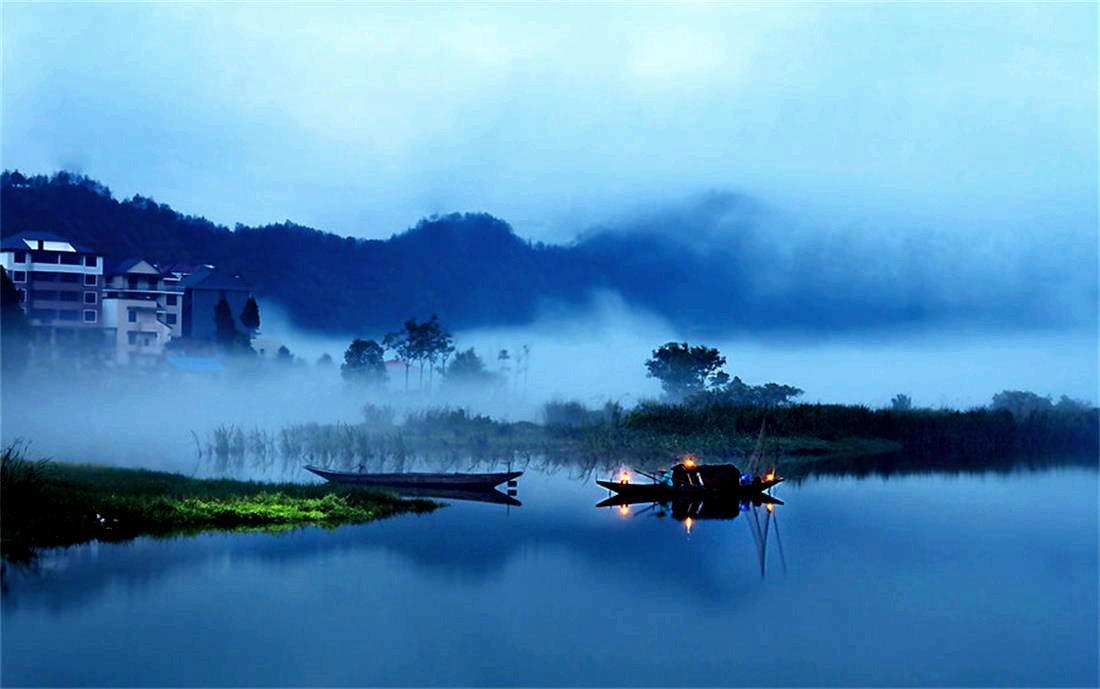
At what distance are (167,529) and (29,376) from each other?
2013 centimetres

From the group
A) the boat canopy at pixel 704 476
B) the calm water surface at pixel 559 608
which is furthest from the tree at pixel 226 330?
the calm water surface at pixel 559 608

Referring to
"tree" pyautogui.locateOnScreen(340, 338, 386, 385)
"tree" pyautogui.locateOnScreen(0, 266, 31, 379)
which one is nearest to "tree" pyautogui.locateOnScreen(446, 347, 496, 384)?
"tree" pyautogui.locateOnScreen(340, 338, 386, 385)

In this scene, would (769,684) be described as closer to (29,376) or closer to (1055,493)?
(1055,493)

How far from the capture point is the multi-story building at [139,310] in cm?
3416

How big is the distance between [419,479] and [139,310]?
1643cm

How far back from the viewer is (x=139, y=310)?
34.8m

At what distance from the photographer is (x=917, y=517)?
21047 mm

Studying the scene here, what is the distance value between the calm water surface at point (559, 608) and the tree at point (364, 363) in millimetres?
21377

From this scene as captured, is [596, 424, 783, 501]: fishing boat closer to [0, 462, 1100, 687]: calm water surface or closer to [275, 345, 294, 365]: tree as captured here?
[0, 462, 1100, 687]: calm water surface

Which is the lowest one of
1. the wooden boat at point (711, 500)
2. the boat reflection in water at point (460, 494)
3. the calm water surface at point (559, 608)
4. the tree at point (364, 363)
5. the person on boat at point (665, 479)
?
the calm water surface at point (559, 608)

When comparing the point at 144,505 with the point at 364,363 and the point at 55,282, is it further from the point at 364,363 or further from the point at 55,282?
the point at 364,363

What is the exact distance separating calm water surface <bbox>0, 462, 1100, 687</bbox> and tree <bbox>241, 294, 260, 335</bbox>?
21415mm

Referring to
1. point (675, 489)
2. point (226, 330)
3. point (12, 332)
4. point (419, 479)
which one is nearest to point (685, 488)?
point (675, 489)

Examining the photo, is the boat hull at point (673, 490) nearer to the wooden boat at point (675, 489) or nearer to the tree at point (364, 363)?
the wooden boat at point (675, 489)
